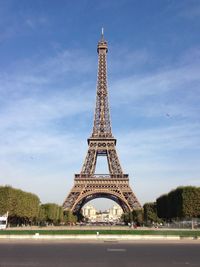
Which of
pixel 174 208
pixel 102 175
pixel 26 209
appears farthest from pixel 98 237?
pixel 102 175

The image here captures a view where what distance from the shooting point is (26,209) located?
3150 inches

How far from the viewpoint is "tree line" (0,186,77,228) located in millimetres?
72000

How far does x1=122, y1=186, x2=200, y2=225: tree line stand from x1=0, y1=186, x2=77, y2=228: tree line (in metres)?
16.9

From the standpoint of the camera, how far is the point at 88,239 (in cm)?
4741

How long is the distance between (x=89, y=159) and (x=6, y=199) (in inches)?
1278

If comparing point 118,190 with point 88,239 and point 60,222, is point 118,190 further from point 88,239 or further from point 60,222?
point 88,239

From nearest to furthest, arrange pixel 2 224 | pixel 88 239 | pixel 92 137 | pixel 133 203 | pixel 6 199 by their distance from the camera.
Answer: pixel 88 239 < pixel 2 224 < pixel 6 199 < pixel 133 203 < pixel 92 137

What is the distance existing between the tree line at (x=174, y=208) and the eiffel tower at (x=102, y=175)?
3591 millimetres

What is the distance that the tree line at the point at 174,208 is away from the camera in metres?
70.2

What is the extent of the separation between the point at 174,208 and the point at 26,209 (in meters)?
27.3
